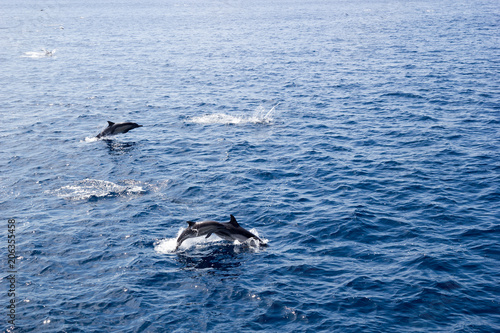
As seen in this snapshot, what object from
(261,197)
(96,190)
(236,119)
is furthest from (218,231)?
(236,119)

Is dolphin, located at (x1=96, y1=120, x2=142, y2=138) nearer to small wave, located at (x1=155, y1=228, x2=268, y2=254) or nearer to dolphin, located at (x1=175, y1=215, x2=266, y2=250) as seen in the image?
small wave, located at (x1=155, y1=228, x2=268, y2=254)

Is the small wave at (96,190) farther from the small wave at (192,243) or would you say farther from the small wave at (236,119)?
the small wave at (236,119)

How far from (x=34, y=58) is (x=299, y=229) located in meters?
77.6

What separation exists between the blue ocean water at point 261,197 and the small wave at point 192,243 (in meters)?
0.13

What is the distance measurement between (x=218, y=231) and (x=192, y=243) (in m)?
1.86

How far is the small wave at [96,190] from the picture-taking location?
111 feet

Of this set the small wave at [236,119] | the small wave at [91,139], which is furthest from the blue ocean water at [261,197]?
the small wave at [91,139]

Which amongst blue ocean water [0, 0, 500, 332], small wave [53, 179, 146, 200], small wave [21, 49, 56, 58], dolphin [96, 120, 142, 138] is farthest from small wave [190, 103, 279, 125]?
small wave [21, 49, 56, 58]

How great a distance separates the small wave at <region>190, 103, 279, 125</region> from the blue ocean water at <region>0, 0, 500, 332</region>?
30 cm

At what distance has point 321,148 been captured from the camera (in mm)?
42281

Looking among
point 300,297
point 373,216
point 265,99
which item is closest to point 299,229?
point 373,216

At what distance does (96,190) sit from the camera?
34.6 metres

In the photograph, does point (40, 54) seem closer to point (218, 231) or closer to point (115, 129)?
point (115, 129)

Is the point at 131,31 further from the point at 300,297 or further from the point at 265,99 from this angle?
the point at 300,297
